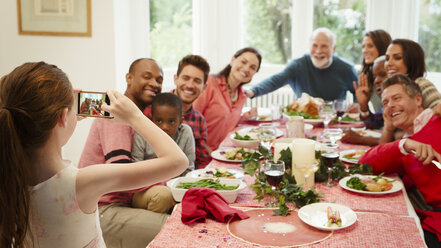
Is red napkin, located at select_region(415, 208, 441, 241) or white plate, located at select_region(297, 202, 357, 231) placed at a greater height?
white plate, located at select_region(297, 202, 357, 231)

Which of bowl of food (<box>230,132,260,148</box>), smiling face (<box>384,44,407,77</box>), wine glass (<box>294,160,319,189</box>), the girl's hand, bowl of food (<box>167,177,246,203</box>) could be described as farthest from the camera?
smiling face (<box>384,44,407,77</box>)

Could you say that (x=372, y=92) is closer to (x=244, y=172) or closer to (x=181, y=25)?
(x=244, y=172)

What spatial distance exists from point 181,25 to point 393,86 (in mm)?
3447

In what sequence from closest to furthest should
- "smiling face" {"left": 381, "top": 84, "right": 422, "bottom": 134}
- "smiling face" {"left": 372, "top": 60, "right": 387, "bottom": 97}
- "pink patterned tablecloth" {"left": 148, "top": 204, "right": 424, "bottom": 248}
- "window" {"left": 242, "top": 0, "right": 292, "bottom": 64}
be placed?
"pink patterned tablecloth" {"left": 148, "top": 204, "right": 424, "bottom": 248}, "smiling face" {"left": 381, "top": 84, "right": 422, "bottom": 134}, "smiling face" {"left": 372, "top": 60, "right": 387, "bottom": 97}, "window" {"left": 242, "top": 0, "right": 292, "bottom": 64}

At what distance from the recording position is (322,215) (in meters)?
1.61

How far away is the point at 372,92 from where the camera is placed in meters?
3.88

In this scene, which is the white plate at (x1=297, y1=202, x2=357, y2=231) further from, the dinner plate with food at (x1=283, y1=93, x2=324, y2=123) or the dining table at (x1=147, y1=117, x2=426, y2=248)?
the dinner plate with food at (x1=283, y1=93, x2=324, y2=123)

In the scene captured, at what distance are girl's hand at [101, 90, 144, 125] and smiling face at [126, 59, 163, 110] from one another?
1.14 metres

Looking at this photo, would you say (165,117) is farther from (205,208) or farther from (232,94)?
(232,94)

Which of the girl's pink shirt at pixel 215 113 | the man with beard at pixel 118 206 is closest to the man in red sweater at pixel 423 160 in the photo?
the man with beard at pixel 118 206

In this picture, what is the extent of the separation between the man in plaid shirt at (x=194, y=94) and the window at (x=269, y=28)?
2.77 m

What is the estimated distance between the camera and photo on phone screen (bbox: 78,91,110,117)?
1288 millimetres

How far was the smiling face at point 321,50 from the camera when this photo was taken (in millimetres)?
4359

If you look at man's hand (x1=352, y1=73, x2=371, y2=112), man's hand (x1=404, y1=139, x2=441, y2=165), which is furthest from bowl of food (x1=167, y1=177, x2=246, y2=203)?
man's hand (x1=352, y1=73, x2=371, y2=112)
